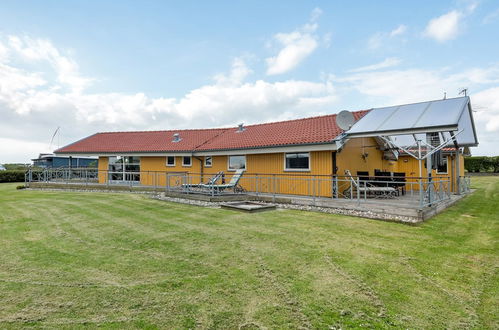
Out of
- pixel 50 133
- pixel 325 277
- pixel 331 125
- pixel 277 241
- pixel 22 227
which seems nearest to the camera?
pixel 325 277

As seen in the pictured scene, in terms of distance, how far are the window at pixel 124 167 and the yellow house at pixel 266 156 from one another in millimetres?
75

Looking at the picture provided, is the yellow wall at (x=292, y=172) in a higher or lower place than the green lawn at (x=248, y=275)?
higher

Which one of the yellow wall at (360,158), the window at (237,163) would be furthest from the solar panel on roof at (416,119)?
the window at (237,163)

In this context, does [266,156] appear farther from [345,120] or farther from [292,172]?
[345,120]

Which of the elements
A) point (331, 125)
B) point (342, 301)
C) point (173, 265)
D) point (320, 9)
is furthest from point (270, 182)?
point (342, 301)

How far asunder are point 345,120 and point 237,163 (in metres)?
7.05

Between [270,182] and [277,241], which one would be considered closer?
[277,241]

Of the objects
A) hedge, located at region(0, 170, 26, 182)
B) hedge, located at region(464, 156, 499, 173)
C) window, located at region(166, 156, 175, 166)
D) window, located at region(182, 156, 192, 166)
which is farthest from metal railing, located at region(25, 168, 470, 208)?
hedge, located at region(464, 156, 499, 173)

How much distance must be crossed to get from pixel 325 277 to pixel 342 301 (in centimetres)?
77

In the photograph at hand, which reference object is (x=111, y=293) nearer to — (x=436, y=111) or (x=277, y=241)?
(x=277, y=241)

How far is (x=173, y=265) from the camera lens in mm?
4918

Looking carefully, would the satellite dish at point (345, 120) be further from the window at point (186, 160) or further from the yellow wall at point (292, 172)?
the window at point (186, 160)

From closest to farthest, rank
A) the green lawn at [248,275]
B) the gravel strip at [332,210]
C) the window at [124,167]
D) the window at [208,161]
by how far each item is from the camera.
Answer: the green lawn at [248,275] → the gravel strip at [332,210] → the window at [208,161] → the window at [124,167]

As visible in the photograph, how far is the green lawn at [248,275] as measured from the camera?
10.7ft
